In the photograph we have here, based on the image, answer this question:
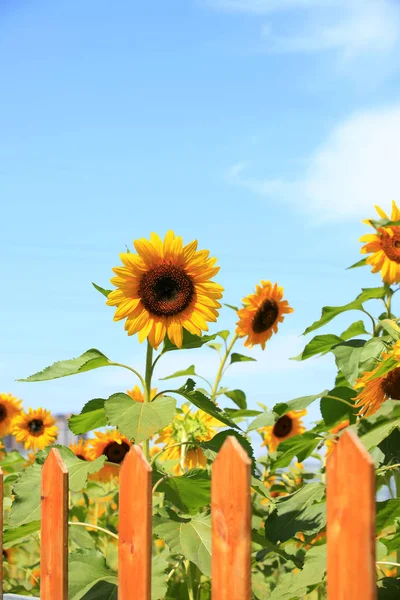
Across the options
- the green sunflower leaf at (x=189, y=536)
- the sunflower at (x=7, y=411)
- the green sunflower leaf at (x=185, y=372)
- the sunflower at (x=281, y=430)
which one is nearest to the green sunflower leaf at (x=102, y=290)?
the green sunflower leaf at (x=185, y=372)

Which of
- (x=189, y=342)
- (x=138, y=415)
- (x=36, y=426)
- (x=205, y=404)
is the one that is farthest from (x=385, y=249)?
(x=36, y=426)

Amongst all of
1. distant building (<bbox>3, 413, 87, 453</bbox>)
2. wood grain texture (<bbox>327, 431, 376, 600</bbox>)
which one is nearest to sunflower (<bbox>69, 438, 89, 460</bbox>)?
distant building (<bbox>3, 413, 87, 453</bbox>)

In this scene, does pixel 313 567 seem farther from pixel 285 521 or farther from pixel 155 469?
pixel 155 469

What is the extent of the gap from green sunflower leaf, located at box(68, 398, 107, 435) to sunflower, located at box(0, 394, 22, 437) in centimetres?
283

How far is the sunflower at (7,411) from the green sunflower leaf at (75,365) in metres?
2.89

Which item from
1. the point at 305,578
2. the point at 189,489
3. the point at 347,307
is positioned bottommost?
the point at 305,578

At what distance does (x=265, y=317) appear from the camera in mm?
4156

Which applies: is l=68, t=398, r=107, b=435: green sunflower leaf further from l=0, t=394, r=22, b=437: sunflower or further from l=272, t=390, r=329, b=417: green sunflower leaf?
l=0, t=394, r=22, b=437: sunflower

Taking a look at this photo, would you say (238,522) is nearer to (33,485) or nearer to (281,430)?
(33,485)

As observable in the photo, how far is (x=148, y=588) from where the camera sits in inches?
80.9

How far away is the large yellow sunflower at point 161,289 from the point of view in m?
2.53

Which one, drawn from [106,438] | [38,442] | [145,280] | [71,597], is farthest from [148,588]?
[38,442]

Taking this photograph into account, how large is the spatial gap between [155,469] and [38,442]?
101 inches

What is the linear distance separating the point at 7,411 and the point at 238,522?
3824 mm
